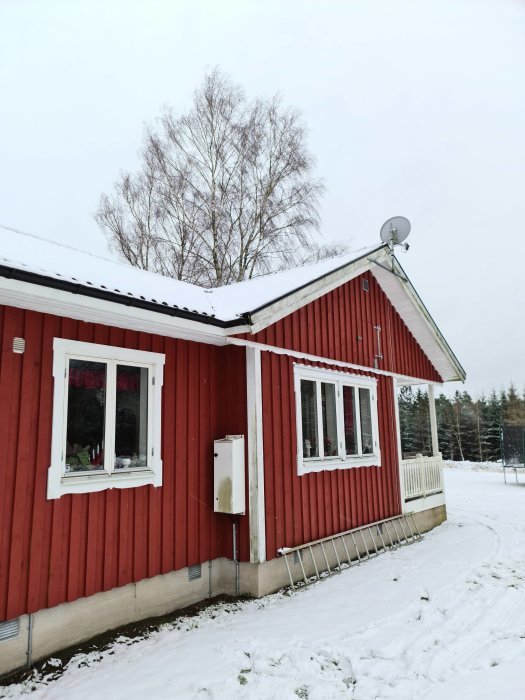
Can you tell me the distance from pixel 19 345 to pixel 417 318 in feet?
26.0

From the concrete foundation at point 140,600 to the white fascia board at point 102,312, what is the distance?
265 centimetres

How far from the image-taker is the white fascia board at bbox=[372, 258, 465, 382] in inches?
373

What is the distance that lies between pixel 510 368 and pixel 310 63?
66.6 meters

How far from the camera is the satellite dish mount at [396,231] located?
9648 millimetres

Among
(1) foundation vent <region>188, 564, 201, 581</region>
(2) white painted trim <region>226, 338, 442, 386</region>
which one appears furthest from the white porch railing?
(1) foundation vent <region>188, 564, 201, 581</region>

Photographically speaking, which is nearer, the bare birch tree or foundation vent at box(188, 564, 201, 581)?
foundation vent at box(188, 564, 201, 581)

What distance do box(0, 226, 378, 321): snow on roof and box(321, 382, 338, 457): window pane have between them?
5.92ft

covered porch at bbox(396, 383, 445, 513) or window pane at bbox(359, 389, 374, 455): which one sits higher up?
window pane at bbox(359, 389, 374, 455)

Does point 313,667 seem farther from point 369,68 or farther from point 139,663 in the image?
point 369,68

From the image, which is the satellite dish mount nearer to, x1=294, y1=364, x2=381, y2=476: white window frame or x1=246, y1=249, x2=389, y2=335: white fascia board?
x1=246, y1=249, x2=389, y2=335: white fascia board

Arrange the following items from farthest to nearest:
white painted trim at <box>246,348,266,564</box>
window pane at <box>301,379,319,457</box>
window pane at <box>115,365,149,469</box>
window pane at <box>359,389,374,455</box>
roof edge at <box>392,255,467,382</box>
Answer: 1. roof edge at <box>392,255,467,382</box>
2. window pane at <box>359,389,374,455</box>
3. window pane at <box>301,379,319,457</box>
4. white painted trim at <box>246,348,266,564</box>
5. window pane at <box>115,365,149,469</box>

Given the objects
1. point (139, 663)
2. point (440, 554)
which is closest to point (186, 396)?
point (139, 663)

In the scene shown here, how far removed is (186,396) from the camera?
586cm

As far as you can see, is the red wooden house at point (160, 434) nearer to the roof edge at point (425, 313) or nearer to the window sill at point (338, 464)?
the window sill at point (338, 464)
